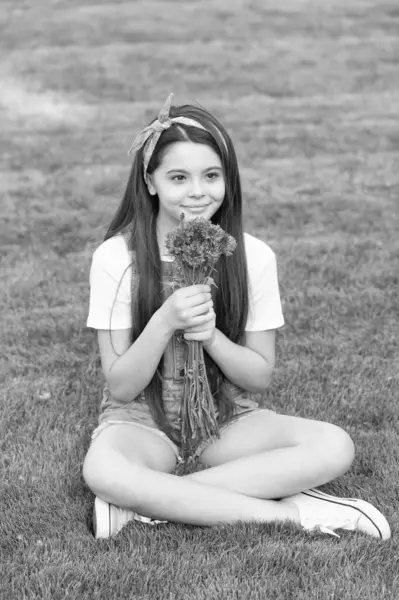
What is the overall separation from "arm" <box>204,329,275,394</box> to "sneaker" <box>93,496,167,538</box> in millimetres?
608

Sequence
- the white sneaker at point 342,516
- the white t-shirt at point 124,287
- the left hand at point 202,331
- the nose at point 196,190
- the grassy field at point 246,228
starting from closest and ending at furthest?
the grassy field at point 246,228 → the white sneaker at point 342,516 → the left hand at point 202,331 → the nose at point 196,190 → the white t-shirt at point 124,287

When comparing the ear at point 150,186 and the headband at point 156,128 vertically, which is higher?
the headband at point 156,128

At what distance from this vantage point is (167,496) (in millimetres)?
3010

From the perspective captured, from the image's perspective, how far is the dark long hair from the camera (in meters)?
3.30

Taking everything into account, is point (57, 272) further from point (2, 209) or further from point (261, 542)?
point (261, 542)

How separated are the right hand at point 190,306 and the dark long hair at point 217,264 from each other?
29 centimetres

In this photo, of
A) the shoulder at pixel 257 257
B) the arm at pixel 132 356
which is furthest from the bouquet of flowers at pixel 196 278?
the shoulder at pixel 257 257

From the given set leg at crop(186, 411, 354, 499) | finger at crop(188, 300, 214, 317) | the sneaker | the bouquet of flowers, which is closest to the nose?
the bouquet of flowers

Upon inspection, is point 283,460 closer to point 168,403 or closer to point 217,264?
point 168,403

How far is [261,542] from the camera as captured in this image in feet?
9.61

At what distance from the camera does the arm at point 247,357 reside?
325cm

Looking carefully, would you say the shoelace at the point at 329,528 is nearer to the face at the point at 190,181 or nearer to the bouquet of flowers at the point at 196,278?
the bouquet of flowers at the point at 196,278

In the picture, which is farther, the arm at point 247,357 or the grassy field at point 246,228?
the arm at point 247,357

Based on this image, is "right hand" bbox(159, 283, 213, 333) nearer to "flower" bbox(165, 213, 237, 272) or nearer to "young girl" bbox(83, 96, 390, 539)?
"young girl" bbox(83, 96, 390, 539)
